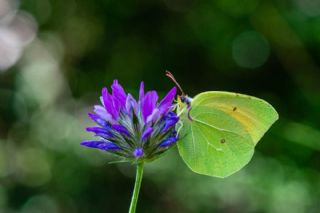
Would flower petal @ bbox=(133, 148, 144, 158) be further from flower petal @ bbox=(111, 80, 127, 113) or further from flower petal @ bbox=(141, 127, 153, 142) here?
flower petal @ bbox=(111, 80, 127, 113)

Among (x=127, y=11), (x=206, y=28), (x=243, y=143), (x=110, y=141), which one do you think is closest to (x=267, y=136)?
(x=206, y=28)

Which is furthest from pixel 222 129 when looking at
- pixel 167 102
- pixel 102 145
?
pixel 102 145

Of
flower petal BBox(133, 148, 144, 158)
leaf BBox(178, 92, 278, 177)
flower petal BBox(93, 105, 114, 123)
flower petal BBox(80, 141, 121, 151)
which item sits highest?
flower petal BBox(93, 105, 114, 123)

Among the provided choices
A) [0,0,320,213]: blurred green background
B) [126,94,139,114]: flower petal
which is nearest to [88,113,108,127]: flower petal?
[126,94,139,114]: flower petal

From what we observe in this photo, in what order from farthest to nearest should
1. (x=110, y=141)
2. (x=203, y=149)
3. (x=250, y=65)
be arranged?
1. (x=250, y=65)
2. (x=203, y=149)
3. (x=110, y=141)

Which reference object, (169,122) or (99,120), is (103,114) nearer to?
(99,120)

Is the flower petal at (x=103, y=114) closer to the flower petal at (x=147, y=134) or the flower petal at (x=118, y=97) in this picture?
the flower petal at (x=118, y=97)

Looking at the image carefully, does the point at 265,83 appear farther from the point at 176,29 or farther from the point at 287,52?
the point at 176,29
